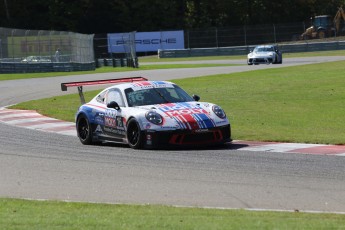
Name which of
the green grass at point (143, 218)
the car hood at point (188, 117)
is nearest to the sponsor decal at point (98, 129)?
the car hood at point (188, 117)

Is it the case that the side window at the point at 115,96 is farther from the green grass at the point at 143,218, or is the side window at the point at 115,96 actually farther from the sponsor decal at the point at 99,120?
the green grass at the point at 143,218

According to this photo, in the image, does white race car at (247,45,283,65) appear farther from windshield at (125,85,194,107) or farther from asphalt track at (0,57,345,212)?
asphalt track at (0,57,345,212)

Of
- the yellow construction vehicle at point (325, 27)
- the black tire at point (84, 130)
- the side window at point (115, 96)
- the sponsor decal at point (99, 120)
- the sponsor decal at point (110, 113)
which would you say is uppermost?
the side window at point (115, 96)

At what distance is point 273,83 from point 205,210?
2422cm

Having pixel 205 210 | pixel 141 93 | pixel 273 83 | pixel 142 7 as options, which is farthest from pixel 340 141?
pixel 142 7

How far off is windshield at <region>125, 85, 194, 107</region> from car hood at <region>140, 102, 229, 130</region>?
473 mm

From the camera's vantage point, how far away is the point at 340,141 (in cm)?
1623

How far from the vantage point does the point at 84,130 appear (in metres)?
18.0

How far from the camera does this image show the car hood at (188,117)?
52.6 ft

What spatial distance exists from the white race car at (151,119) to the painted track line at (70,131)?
0.63 meters

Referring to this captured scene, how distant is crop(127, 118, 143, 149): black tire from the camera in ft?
53.5

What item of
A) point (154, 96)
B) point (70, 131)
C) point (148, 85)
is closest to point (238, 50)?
point (70, 131)

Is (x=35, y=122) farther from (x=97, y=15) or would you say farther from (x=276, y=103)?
(x=97, y=15)

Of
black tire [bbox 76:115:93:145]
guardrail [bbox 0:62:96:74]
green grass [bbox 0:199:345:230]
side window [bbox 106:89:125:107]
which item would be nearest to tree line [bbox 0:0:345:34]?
guardrail [bbox 0:62:96:74]
